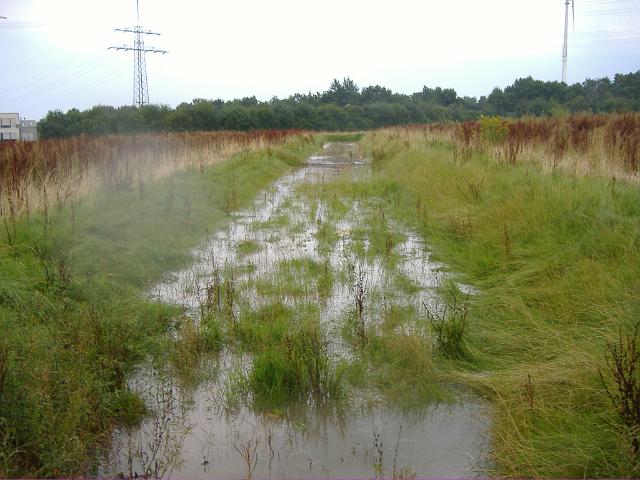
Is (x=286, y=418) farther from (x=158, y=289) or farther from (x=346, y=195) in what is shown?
(x=346, y=195)

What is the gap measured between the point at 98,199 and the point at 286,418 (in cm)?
601

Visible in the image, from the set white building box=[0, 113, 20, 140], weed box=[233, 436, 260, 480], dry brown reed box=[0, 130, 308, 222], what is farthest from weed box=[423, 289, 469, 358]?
white building box=[0, 113, 20, 140]

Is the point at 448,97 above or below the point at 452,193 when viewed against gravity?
above

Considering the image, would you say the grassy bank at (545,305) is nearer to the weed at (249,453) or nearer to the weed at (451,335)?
the weed at (451,335)

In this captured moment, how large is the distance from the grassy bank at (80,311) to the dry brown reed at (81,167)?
11 cm

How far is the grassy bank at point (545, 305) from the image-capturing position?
2.75 metres

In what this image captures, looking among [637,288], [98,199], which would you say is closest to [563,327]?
[637,288]

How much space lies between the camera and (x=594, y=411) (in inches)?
116

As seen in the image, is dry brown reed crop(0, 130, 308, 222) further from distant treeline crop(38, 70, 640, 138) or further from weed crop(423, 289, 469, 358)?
distant treeline crop(38, 70, 640, 138)

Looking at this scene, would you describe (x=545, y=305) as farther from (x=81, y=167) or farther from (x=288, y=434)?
(x=81, y=167)

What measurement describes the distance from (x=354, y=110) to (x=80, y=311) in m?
67.2

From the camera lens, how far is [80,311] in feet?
14.5

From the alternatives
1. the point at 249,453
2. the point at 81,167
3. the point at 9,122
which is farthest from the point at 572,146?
the point at 9,122

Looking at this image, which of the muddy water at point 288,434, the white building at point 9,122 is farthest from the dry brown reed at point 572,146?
the white building at point 9,122
